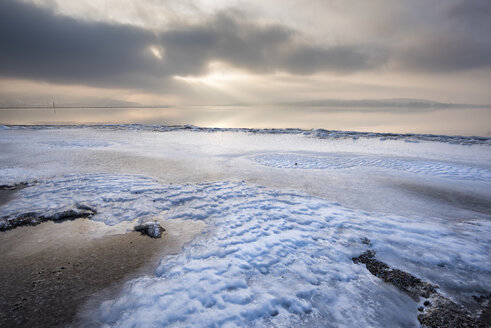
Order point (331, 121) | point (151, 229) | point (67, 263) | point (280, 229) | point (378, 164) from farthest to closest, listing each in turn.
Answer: point (331, 121), point (378, 164), point (280, 229), point (151, 229), point (67, 263)

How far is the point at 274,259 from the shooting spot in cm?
513

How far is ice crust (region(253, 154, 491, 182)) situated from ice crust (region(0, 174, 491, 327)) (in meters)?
5.64

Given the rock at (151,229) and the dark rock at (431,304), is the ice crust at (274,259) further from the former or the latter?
the rock at (151,229)

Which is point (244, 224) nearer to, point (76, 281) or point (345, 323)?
point (345, 323)

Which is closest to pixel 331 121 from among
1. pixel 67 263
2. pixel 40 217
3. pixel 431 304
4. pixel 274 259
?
pixel 274 259

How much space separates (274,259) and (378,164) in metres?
11.7

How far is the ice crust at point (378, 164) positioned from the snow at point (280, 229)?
16cm

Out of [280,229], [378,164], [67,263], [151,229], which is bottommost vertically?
[67,263]

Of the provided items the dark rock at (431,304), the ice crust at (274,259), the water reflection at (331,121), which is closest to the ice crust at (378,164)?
the ice crust at (274,259)

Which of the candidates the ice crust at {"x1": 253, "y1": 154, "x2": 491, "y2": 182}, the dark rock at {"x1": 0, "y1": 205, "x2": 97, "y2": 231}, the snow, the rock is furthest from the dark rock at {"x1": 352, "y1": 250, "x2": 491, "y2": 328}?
the ice crust at {"x1": 253, "y1": 154, "x2": 491, "y2": 182}

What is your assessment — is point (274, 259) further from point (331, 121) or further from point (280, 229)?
point (331, 121)

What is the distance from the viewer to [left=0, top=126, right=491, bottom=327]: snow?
390 centimetres

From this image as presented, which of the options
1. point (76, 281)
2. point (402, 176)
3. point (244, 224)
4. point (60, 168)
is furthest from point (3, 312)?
point (402, 176)

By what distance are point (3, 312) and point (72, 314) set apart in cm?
110
